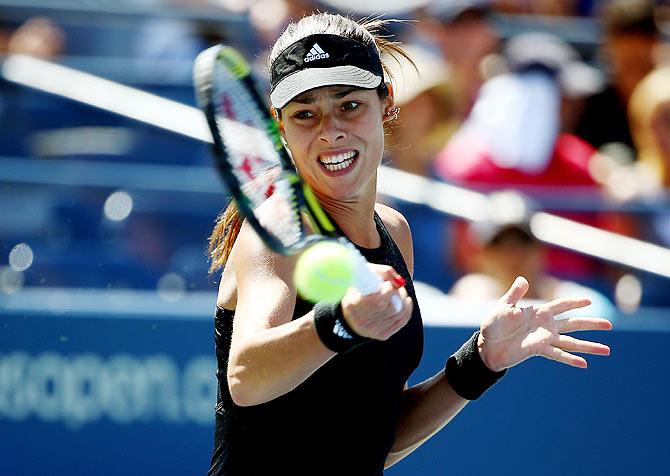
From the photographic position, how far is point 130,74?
251 inches

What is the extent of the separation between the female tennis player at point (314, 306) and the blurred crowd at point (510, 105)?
2.33 metres

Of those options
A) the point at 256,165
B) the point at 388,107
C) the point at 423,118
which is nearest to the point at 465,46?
the point at 423,118

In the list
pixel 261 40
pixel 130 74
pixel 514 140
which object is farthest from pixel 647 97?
pixel 130 74

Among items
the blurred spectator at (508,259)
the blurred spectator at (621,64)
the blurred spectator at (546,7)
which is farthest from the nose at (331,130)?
the blurred spectator at (546,7)

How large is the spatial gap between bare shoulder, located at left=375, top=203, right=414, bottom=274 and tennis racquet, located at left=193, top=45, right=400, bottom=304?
1.45 ft

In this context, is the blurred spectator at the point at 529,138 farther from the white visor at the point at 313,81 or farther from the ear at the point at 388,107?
the white visor at the point at 313,81

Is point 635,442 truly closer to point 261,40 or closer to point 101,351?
point 101,351

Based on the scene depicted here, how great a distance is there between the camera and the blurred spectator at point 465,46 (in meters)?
6.28

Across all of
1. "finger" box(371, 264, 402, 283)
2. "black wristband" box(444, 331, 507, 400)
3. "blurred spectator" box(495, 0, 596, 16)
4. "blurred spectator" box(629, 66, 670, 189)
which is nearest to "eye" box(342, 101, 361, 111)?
"finger" box(371, 264, 402, 283)

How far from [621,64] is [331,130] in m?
4.11

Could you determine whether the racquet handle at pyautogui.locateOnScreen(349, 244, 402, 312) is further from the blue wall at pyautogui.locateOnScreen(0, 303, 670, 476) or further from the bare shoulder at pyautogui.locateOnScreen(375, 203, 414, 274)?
the blue wall at pyautogui.locateOnScreen(0, 303, 670, 476)

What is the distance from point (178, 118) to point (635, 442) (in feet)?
8.53

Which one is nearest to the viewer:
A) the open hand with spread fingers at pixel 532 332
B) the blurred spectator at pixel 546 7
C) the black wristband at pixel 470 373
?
the open hand with spread fingers at pixel 532 332

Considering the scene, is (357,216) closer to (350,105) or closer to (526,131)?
(350,105)
